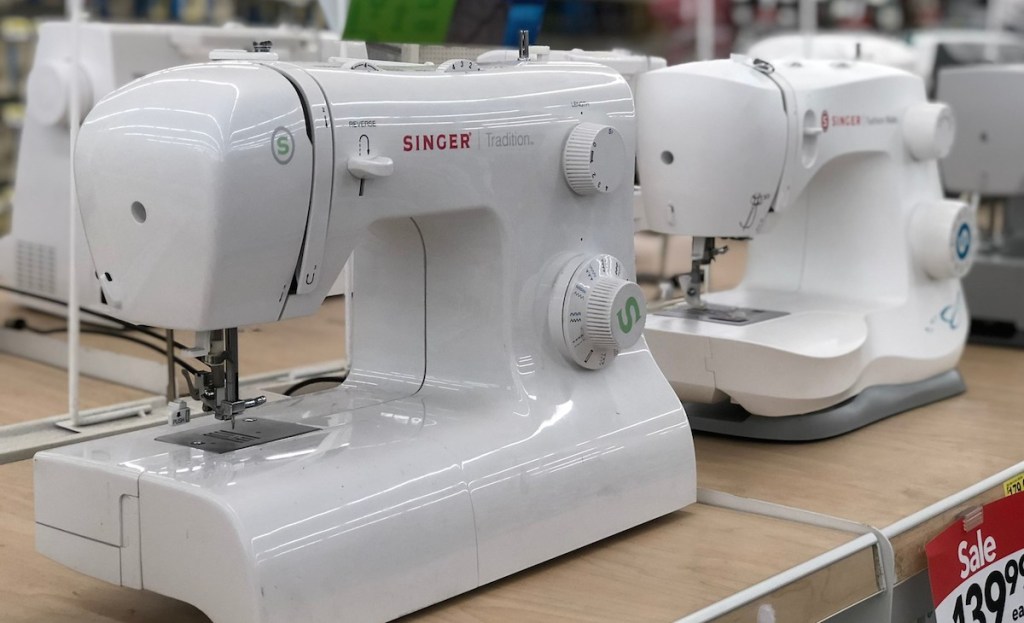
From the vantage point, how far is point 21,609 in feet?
3.54

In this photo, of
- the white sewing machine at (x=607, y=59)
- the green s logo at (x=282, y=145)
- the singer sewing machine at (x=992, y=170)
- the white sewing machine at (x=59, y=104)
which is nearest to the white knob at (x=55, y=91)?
the white sewing machine at (x=59, y=104)

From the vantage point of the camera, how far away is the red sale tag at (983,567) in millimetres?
1285

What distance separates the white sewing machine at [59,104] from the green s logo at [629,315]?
114 cm

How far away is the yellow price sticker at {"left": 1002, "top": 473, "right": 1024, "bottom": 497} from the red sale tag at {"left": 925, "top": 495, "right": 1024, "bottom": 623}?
0.04 m

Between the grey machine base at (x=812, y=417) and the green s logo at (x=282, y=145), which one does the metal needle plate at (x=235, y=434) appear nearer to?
the green s logo at (x=282, y=145)

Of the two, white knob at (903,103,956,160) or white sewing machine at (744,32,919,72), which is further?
white sewing machine at (744,32,919,72)

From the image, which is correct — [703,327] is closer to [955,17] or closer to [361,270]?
[361,270]

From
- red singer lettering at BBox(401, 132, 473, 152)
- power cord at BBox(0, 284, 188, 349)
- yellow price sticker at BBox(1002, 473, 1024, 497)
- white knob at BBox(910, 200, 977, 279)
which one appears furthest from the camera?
power cord at BBox(0, 284, 188, 349)

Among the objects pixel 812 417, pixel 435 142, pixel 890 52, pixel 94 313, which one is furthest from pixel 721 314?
pixel 890 52

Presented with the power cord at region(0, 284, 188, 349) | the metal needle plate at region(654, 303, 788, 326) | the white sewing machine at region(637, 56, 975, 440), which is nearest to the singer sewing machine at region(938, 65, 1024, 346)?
the white sewing machine at region(637, 56, 975, 440)

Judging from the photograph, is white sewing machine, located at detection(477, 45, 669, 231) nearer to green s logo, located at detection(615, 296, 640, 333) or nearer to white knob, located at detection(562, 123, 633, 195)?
white knob, located at detection(562, 123, 633, 195)

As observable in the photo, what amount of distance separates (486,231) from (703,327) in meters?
0.48

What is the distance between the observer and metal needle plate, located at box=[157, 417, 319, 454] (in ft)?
3.56

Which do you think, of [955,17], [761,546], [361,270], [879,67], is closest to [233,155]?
[361,270]
